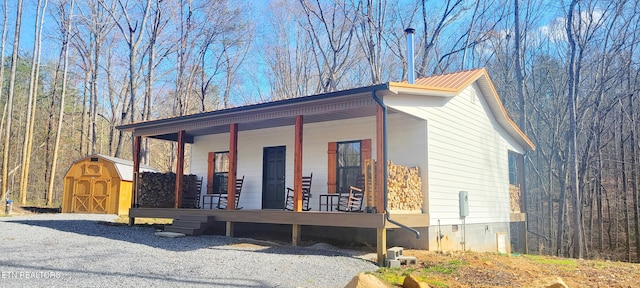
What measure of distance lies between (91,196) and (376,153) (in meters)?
14.2

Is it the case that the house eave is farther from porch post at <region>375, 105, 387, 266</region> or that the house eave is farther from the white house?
porch post at <region>375, 105, 387, 266</region>

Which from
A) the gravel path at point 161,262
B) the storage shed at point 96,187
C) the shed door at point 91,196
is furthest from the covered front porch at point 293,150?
the shed door at point 91,196

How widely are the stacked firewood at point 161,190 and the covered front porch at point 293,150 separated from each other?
0.93ft

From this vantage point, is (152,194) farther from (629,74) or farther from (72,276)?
(629,74)

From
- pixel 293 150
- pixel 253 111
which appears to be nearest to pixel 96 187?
pixel 293 150

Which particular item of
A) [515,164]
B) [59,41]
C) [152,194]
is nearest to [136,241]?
[152,194]

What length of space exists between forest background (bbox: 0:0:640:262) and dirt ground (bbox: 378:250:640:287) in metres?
8.75

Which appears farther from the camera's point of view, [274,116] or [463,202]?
[463,202]

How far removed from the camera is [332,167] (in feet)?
33.6

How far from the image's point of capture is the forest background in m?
19.1

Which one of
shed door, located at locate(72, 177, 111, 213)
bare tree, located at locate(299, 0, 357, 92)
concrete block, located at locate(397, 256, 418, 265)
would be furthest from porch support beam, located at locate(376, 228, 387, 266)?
shed door, located at locate(72, 177, 111, 213)

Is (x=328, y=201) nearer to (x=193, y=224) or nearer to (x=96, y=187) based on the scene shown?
(x=193, y=224)

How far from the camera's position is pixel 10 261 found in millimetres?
6238

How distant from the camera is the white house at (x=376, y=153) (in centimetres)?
816
